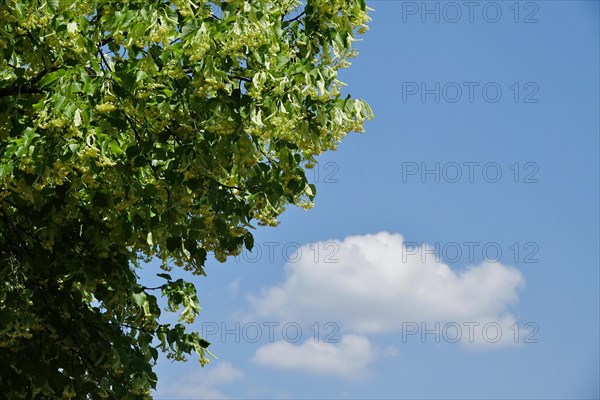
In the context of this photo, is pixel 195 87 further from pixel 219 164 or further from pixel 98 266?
pixel 98 266

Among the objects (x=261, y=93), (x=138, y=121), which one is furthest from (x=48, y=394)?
(x=261, y=93)

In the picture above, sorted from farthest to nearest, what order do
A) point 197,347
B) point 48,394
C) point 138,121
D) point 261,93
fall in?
point 197,347, point 48,394, point 138,121, point 261,93

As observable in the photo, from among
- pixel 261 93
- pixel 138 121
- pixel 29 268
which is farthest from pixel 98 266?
pixel 261 93

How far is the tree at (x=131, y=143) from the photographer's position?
10094mm

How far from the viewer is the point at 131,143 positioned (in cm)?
1151

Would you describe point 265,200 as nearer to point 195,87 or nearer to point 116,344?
point 195,87

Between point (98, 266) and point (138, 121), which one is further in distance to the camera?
point (98, 266)

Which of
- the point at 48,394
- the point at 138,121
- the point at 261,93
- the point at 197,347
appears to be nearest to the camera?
the point at 261,93

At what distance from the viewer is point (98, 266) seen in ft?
40.7

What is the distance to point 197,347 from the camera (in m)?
14.1

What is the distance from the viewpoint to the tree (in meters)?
10.1

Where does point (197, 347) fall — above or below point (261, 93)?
below

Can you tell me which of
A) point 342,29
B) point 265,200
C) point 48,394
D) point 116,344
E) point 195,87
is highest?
point 342,29

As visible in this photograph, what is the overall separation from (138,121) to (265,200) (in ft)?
5.13
